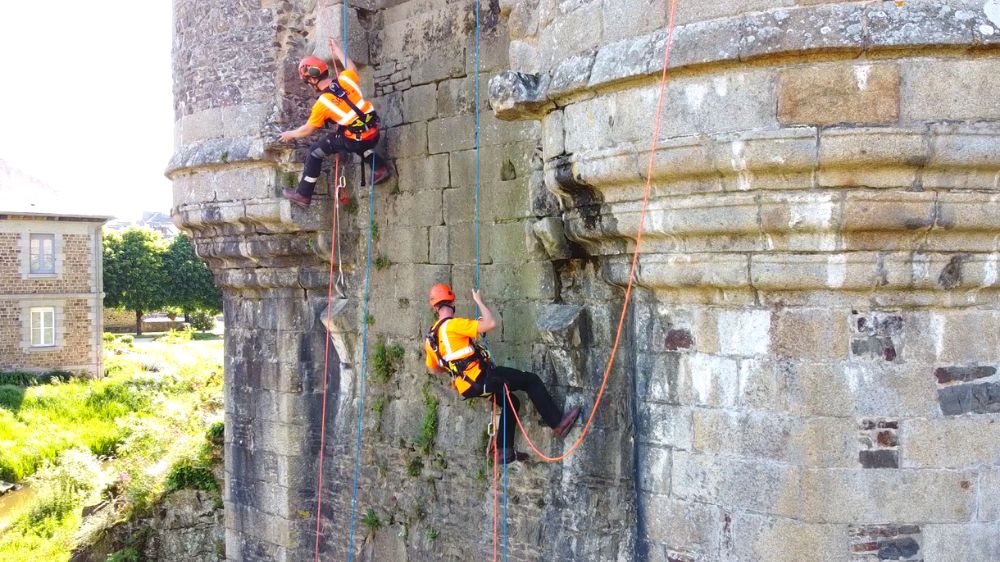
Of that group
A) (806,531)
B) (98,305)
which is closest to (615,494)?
(806,531)

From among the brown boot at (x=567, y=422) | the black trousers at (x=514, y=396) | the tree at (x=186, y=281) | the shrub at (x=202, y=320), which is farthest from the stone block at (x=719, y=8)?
the shrub at (x=202, y=320)

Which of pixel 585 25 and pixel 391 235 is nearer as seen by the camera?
pixel 585 25

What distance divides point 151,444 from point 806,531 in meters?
10.6

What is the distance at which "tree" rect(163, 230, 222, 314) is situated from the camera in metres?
38.9

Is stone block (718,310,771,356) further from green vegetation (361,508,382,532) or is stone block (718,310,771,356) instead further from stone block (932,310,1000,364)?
green vegetation (361,508,382,532)

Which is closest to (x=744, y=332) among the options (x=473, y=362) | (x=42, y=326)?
(x=473, y=362)

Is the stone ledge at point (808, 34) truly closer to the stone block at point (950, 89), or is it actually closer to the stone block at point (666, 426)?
the stone block at point (950, 89)

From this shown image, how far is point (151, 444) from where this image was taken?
501 inches

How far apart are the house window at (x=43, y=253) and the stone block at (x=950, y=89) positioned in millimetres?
27840

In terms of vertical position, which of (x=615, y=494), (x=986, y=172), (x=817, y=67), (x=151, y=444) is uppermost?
(x=817, y=67)

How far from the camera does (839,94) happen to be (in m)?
3.59

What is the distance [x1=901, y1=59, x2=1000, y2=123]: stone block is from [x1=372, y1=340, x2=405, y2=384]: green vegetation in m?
4.38

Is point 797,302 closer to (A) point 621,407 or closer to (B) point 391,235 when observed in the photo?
(A) point 621,407

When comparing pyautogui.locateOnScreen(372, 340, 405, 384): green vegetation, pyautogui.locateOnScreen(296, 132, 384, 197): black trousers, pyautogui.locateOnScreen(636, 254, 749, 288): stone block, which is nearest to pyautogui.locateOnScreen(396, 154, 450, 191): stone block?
pyautogui.locateOnScreen(296, 132, 384, 197): black trousers
